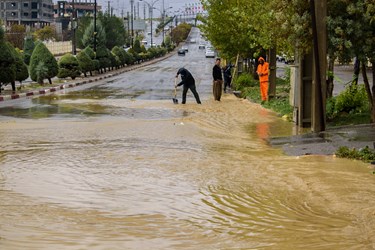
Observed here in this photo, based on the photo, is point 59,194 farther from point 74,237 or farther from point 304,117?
point 304,117

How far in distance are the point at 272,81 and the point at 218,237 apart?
18.7 metres

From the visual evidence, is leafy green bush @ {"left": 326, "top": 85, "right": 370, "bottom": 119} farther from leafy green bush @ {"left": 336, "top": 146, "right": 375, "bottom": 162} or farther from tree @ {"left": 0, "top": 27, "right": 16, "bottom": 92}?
tree @ {"left": 0, "top": 27, "right": 16, "bottom": 92}

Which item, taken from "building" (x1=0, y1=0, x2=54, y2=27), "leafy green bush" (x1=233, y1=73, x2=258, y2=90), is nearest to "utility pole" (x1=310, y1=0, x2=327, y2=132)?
"leafy green bush" (x1=233, y1=73, x2=258, y2=90)

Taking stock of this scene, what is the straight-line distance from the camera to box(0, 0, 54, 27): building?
161875 millimetres

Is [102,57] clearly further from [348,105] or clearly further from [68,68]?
[348,105]

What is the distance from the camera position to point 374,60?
579 inches

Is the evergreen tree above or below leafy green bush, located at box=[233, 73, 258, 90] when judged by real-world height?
above

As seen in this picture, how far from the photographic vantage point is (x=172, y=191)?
968cm

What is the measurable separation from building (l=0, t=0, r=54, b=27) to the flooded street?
14712 centimetres

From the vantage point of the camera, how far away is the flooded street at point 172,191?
24.0 feet

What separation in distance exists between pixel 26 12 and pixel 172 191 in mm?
164810

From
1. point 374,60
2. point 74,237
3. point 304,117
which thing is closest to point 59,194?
point 74,237

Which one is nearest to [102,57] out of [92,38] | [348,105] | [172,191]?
[92,38]

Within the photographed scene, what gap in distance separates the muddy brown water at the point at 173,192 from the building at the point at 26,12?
147913mm
